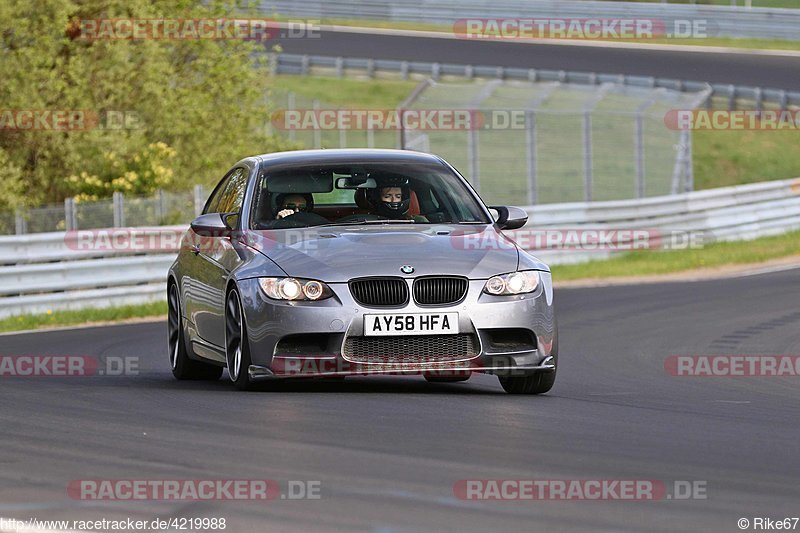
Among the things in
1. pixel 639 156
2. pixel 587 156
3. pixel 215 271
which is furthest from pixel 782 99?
pixel 215 271

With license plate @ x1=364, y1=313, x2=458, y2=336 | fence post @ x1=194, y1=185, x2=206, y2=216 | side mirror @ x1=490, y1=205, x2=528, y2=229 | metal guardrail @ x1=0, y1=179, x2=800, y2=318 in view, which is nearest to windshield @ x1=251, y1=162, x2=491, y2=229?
side mirror @ x1=490, y1=205, x2=528, y2=229

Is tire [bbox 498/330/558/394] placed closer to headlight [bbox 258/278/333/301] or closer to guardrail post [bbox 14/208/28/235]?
headlight [bbox 258/278/333/301]

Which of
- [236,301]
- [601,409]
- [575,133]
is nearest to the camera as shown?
[601,409]

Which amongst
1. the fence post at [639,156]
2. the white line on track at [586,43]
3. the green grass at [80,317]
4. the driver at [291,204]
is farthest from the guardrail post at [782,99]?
the driver at [291,204]

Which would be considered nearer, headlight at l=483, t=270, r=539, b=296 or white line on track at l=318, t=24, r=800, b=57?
headlight at l=483, t=270, r=539, b=296

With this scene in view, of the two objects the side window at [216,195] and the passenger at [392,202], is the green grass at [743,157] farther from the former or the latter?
the passenger at [392,202]

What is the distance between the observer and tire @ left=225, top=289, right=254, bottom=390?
408 inches

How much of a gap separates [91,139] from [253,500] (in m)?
18.9

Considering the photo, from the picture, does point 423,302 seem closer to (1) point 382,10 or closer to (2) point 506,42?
(2) point 506,42

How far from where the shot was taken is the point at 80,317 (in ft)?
66.6

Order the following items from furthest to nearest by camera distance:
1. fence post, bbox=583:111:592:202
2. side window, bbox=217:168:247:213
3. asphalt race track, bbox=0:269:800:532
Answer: fence post, bbox=583:111:592:202
side window, bbox=217:168:247:213
asphalt race track, bbox=0:269:800:532

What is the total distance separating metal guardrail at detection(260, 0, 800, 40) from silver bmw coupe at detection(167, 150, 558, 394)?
37840 mm

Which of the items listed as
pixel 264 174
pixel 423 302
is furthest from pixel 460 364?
pixel 264 174

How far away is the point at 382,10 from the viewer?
6209cm
